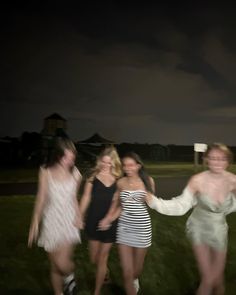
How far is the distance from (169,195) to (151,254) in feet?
20.3

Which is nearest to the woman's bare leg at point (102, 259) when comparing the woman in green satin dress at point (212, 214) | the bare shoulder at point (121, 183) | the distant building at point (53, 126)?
the bare shoulder at point (121, 183)

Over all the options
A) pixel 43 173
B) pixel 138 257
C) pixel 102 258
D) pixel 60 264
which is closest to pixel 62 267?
pixel 60 264

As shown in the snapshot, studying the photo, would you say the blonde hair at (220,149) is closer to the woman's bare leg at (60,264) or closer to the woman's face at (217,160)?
the woman's face at (217,160)

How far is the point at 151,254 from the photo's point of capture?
6.05 m

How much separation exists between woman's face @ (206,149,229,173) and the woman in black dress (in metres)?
0.91

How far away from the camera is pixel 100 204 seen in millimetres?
3719

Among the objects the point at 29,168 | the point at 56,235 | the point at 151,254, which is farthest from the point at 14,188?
the point at 56,235

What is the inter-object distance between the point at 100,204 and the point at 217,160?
115 cm

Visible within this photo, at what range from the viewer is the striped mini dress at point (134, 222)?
3.52 m

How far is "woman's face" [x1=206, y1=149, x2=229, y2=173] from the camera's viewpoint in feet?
10.8

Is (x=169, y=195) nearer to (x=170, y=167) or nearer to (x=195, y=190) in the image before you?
(x=195, y=190)

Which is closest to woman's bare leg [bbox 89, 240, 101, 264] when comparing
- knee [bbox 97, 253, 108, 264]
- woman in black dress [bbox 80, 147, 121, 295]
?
woman in black dress [bbox 80, 147, 121, 295]

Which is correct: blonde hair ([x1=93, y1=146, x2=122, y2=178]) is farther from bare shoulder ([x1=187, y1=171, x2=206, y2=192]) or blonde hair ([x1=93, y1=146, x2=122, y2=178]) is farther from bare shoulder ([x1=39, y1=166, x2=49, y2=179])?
bare shoulder ([x1=187, y1=171, x2=206, y2=192])

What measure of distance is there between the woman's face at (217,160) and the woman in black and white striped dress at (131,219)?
627 mm
